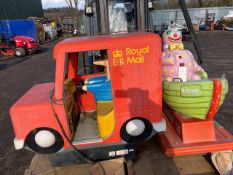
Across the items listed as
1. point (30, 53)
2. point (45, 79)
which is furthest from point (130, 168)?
point (30, 53)

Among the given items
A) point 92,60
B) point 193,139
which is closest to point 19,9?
point 92,60

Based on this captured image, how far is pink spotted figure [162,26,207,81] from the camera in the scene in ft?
9.83

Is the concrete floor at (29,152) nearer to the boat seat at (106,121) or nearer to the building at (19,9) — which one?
the boat seat at (106,121)

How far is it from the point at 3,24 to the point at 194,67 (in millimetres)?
14867

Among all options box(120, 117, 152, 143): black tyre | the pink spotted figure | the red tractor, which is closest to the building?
the red tractor

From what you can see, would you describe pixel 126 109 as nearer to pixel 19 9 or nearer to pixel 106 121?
pixel 106 121

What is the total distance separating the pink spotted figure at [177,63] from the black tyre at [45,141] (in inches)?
59.2

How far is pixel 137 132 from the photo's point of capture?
2.45 m

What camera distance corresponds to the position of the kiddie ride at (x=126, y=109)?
2.23 m

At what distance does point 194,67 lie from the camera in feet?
10.3

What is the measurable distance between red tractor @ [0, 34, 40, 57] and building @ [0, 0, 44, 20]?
7.02 m

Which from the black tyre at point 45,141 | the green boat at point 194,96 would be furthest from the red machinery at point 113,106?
the green boat at point 194,96

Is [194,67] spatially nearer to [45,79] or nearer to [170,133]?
[170,133]

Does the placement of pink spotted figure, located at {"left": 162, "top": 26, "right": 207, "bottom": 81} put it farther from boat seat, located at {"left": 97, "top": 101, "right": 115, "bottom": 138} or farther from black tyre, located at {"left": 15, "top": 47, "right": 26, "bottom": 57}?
black tyre, located at {"left": 15, "top": 47, "right": 26, "bottom": 57}
